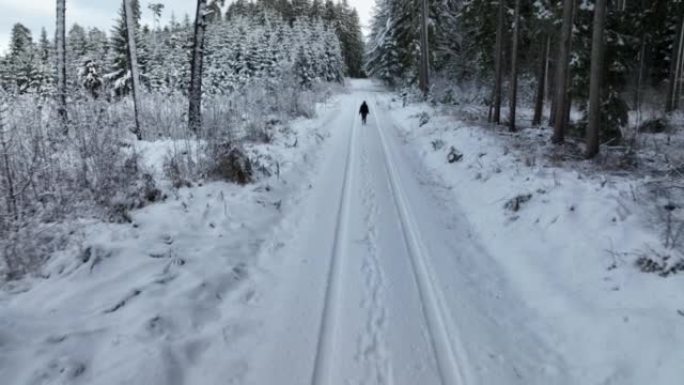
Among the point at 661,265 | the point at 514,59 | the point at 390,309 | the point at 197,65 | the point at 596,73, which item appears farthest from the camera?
the point at 514,59

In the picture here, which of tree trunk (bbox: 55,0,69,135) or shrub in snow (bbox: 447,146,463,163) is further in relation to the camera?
shrub in snow (bbox: 447,146,463,163)

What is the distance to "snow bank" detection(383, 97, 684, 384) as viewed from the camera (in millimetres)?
3914

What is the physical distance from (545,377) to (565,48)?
11.1 metres

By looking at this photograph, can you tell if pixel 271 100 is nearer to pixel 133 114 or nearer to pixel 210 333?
pixel 133 114

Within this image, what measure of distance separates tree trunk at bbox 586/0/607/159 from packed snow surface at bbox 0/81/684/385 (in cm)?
258

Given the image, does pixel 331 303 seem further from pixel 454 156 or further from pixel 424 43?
pixel 424 43

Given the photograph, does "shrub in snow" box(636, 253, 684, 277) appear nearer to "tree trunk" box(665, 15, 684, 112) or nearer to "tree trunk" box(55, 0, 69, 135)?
"tree trunk" box(55, 0, 69, 135)

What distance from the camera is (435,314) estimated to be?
479 centimetres

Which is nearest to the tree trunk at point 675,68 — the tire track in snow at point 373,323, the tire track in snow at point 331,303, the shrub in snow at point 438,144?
the shrub in snow at point 438,144

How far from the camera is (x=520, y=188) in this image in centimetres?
833

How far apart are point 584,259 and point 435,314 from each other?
2396mm

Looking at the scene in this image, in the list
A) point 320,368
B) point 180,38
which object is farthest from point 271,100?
point 180,38

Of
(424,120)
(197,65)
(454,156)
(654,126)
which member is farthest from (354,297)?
(424,120)

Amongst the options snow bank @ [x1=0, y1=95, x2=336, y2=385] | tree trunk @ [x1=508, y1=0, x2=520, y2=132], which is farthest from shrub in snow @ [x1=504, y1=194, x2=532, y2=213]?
tree trunk @ [x1=508, y1=0, x2=520, y2=132]
